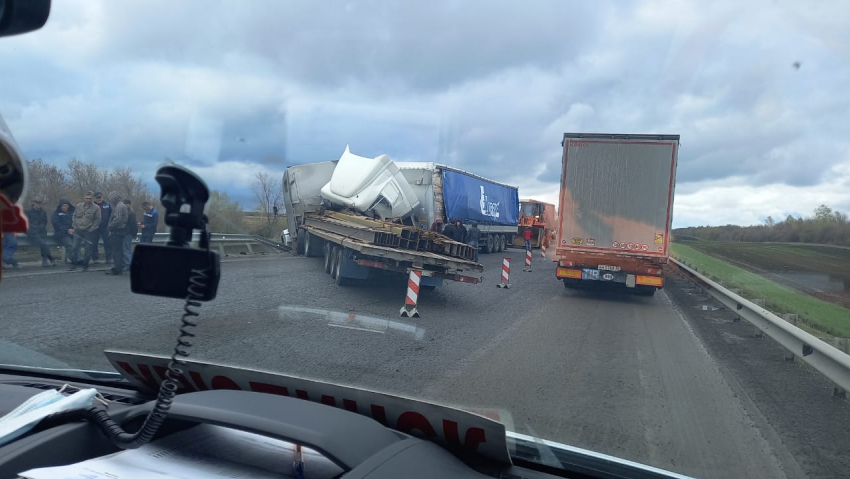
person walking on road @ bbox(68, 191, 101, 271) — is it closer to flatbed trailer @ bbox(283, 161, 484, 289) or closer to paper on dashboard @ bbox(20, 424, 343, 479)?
flatbed trailer @ bbox(283, 161, 484, 289)

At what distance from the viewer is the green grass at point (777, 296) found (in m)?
8.09

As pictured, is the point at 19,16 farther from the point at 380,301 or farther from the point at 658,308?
the point at 658,308

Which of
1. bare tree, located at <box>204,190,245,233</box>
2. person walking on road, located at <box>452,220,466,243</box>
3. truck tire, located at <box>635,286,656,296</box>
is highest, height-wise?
bare tree, located at <box>204,190,245,233</box>

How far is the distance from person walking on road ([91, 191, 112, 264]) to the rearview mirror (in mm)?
3572

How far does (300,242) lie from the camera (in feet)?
41.9

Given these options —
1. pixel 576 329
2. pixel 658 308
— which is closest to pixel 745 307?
pixel 576 329

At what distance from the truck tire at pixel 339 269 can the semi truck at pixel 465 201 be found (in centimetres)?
144

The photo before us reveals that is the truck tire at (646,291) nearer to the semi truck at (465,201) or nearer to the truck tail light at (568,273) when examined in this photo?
the truck tail light at (568,273)

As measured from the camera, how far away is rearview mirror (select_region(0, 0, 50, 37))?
1691 mm

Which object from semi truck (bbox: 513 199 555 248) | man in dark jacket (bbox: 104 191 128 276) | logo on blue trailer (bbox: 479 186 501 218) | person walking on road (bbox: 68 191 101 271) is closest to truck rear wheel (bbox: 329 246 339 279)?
person walking on road (bbox: 68 191 101 271)

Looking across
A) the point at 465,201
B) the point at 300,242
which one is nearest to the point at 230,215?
the point at 300,242

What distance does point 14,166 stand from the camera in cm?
145

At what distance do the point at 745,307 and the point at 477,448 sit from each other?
25.5 feet

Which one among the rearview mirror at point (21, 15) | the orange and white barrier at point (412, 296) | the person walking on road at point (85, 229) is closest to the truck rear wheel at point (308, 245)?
the orange and white barrier at point (412, 296)
